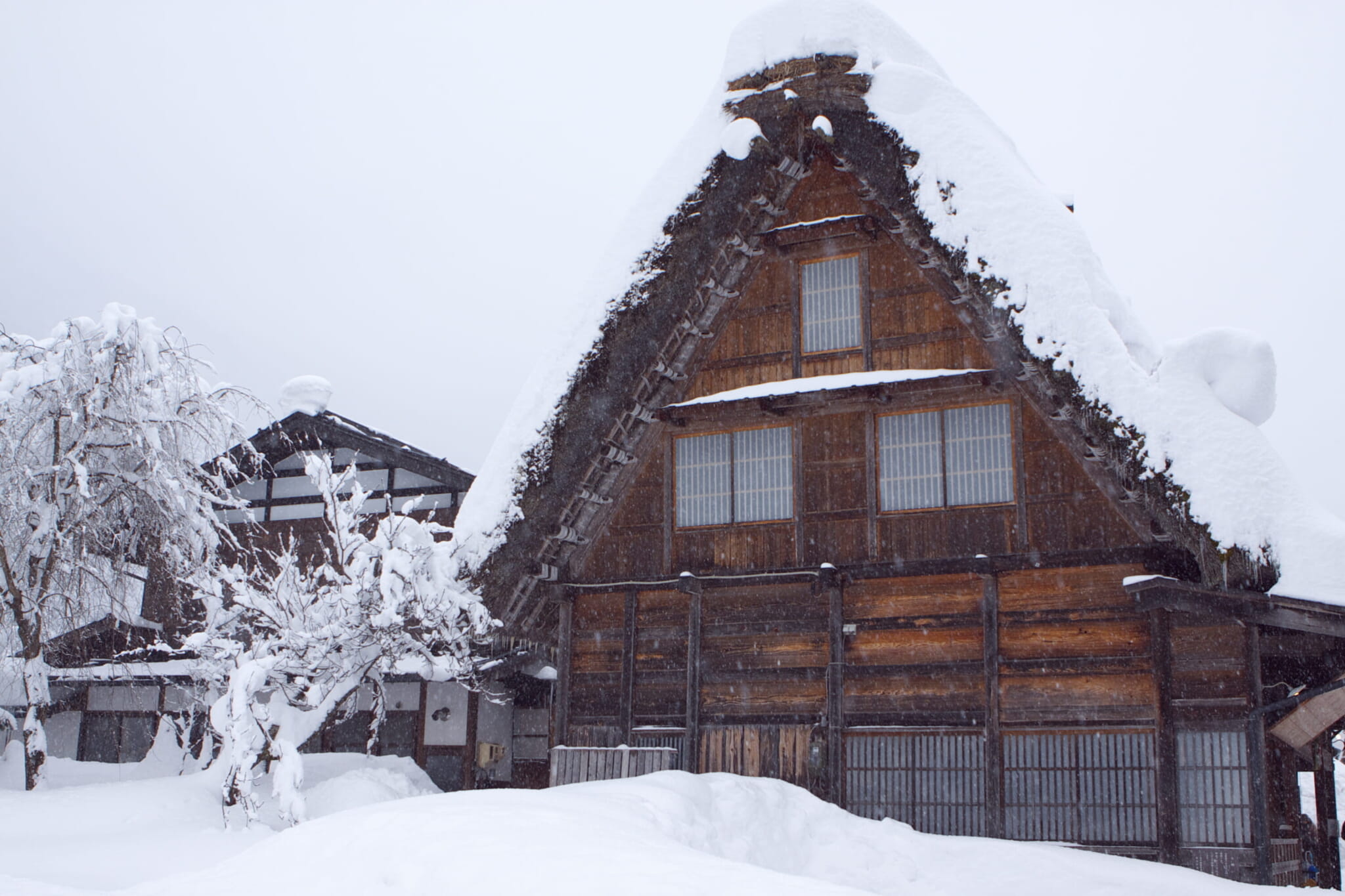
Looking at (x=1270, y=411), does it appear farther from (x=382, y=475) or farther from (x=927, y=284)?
(x=382, y=475)

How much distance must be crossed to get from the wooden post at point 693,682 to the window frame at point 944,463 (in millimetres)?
1954

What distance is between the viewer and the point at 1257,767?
812cm

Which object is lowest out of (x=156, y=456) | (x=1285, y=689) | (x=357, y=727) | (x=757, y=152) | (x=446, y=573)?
(x=357, y=727)

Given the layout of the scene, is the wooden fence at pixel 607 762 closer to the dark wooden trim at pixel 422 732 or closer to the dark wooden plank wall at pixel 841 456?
the dark wooden plank wall at pixel 841 456

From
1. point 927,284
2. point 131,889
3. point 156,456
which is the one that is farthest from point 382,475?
point 131,889

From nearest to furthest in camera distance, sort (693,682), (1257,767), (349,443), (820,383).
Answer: (1257,767), (820,383), (693,682), (349,443)

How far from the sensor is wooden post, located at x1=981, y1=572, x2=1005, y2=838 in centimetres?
894

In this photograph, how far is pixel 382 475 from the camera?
51.4 ft

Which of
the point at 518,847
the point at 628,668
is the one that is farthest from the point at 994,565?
the point at 518,847

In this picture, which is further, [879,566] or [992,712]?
[879,566]

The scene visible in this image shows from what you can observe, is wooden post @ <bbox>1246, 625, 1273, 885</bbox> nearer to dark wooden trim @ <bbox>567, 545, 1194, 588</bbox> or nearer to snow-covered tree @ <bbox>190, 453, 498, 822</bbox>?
dark wooden trim @ <bbox>567, 545, 1194, 588</bbox>

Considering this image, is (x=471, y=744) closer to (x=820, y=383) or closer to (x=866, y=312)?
(x=820, y=383)

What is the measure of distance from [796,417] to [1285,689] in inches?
196

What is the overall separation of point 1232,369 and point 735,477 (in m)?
4.50
